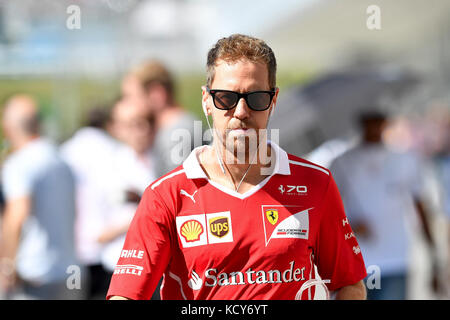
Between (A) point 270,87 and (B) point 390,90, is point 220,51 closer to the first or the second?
(A) point 270,87

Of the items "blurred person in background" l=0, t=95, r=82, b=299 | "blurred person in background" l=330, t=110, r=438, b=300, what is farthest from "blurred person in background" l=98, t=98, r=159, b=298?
"blurred person in background" l=330, t=110, r=438, b=300

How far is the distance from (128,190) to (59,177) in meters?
0.55

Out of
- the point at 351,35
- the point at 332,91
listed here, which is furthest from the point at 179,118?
the point at 351,35

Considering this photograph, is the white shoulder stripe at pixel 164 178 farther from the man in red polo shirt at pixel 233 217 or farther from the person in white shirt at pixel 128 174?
the person in white shirt at pixel 128 174

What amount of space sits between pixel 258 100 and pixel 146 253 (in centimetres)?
57

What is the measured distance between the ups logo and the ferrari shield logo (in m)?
0.13

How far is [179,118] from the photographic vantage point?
16.3ft

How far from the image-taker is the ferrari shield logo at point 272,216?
80.4 inches

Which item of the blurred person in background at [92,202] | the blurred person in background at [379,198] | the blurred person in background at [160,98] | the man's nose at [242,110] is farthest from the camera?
the blurred person in background at [92,202]

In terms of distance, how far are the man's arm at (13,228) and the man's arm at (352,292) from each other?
3.54 metres

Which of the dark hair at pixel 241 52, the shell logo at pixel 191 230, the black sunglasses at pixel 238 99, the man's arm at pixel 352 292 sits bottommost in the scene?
the man's arm at pixel 352 292

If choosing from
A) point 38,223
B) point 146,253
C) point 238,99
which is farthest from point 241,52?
point 38,223

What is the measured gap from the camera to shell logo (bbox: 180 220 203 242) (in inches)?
79.1

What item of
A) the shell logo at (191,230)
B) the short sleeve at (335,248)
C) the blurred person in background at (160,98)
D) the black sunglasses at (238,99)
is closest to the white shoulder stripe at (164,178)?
the shell logo at (191,230)
